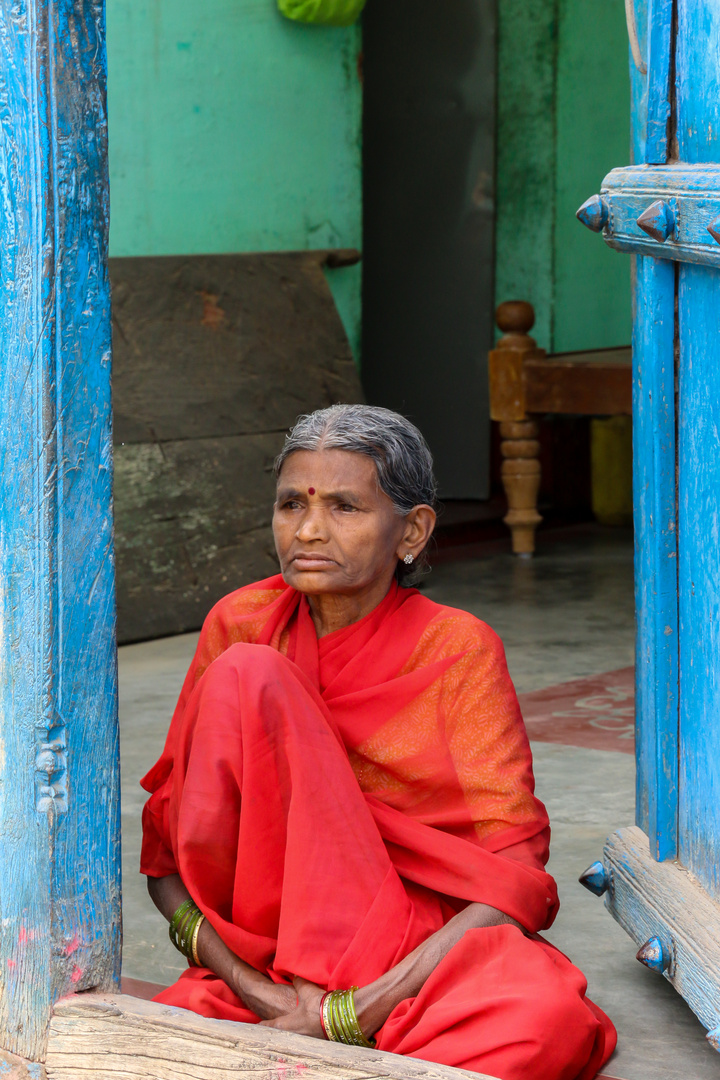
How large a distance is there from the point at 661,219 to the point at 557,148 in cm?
572

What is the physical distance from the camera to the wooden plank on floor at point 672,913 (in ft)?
6.54

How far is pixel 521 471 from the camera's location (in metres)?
6.54

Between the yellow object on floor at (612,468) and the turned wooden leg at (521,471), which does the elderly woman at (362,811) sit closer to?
the turned wooden leg at (521,471)

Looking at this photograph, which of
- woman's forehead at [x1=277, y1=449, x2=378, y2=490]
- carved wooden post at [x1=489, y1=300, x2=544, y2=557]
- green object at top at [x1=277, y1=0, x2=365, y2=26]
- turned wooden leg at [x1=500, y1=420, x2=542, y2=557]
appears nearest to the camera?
woman's forehead at [x1=277, y1=449, x2=378, y2=490]

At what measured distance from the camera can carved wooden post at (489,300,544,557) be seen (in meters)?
6.36

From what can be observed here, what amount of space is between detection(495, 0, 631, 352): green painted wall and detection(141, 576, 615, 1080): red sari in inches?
224

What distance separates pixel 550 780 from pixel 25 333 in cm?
204

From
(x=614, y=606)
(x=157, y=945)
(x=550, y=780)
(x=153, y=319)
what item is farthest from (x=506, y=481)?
A: (x=157, y=945)

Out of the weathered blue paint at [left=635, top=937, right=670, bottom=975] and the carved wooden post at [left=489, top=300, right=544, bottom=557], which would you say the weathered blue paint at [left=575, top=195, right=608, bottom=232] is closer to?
the weathered blue paint at [left=635, top=937, right=670, bottom=975]

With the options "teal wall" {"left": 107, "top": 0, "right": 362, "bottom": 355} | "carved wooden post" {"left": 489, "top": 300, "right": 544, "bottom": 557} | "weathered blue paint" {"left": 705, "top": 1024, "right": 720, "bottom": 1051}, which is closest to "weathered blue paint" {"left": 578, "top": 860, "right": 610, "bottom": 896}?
"weathered blue paint" {"left": 705, "top": 1024, "right": 720, "bottom": 1051}

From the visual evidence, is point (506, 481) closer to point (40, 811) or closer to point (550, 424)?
point (550, 424)

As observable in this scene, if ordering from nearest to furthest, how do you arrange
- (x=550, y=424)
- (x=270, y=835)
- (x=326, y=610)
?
(x=270, y=835), (x=326, y=610), (x=550, y=424)

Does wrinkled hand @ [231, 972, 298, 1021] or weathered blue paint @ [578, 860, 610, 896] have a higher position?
wrinkled hand @ [231, 972, 298, 1021]

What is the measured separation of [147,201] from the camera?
5535 mm
